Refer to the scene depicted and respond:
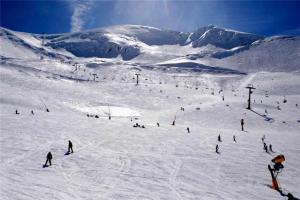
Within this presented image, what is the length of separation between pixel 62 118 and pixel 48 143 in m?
15.9

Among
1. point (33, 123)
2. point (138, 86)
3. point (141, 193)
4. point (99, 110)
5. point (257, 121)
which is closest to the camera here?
point (141, 193)

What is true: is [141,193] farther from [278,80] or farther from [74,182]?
[278,80]

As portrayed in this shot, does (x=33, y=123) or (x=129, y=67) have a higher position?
(x=129, y=67)

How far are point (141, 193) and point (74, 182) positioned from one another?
4.90m

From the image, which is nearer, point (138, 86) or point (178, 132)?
point (178, 132)

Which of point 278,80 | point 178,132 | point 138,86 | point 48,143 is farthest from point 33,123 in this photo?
point 278,80

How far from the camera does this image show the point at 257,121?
64.6m

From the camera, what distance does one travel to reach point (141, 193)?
2328 cm

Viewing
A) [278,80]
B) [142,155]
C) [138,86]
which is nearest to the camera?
[142,155]

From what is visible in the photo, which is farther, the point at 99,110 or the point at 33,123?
the point at 99,110

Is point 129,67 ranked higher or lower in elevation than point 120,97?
higher

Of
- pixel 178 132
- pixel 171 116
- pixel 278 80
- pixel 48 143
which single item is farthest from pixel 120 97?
pixel 278 80

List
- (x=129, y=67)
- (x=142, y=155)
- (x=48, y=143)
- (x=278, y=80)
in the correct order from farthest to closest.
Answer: (x=129, y=67) < (x=278, y=80) < (x=48, y=143) < (x=142, y=155)

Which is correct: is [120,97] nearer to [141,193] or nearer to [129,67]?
[141,193]
